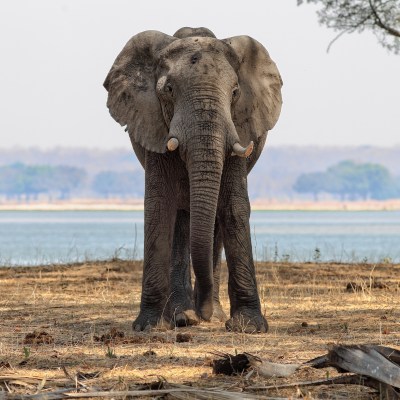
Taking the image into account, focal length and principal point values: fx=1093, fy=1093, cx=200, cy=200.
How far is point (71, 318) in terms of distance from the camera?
1264 centimetres

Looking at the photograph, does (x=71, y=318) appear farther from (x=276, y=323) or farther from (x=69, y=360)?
(x=69, y=360)

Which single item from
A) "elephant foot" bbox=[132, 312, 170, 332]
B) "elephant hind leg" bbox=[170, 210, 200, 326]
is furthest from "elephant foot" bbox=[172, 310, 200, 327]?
"elephant hind leg" bbox=[170, 210, 200, 326]

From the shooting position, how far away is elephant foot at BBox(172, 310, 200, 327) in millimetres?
11625

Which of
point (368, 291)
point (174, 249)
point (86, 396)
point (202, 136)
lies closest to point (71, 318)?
point (174, 249)

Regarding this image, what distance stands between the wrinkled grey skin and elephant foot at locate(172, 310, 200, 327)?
1cm

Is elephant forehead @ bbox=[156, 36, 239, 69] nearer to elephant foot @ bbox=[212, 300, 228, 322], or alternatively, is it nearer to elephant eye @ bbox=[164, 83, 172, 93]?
elephant eye @ bbox=[164, 83, 172, 93]

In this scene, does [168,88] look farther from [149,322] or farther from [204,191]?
[149,322]

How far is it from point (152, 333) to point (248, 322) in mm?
972

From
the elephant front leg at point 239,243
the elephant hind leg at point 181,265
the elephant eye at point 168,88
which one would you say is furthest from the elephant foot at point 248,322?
the elephant eye at point 168,88

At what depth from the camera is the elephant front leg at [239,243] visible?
1109cm

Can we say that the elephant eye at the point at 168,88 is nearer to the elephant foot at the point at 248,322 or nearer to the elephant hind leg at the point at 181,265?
the elephant hind leg at the point at 181,265

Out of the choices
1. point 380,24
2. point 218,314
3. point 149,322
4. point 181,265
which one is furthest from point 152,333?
point 380,24

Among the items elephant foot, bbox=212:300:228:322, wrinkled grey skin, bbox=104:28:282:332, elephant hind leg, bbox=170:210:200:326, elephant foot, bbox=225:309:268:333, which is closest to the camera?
wrinkled grey skin, bbox=104:28:282:332

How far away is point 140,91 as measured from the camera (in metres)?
11.4
